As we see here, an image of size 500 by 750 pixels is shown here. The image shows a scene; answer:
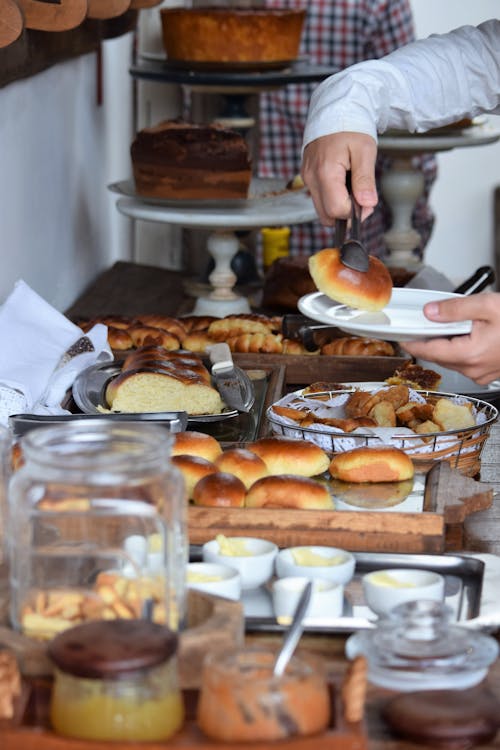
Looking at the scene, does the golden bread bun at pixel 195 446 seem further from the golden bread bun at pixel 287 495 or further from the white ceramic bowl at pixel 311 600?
the white ceramic bowl at pixel 311 600

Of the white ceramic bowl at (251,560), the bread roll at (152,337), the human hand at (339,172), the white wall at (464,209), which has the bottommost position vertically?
the white wall at (464,209)

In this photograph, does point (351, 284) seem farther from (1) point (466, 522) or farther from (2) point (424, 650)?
(2) point (424, 650)

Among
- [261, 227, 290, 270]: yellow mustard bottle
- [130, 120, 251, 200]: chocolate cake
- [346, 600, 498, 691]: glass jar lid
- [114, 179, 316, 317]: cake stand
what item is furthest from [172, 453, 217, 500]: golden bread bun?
[261, 227, 290, 270]: yellow mustard bottle

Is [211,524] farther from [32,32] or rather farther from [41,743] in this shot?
[32,32]

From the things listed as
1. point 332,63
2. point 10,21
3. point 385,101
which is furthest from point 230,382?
point 332,63

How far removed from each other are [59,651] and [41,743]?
0.06m

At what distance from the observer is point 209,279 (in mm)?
2852

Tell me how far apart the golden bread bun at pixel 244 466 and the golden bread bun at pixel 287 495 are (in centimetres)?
6

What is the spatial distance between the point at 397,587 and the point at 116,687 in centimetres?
33

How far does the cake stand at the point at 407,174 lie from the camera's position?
318 centimetres

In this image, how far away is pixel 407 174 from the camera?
3404 millimetres

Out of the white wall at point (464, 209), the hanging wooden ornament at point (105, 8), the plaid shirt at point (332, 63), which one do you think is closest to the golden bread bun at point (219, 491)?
the hanging wooden ornament at point (105, 8)

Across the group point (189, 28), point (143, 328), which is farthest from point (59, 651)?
point (189, 28)

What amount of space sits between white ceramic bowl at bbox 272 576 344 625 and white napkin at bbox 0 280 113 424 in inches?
29.1
